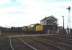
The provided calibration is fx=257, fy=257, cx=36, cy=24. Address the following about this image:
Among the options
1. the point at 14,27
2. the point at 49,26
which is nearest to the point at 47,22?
the point at 49,26

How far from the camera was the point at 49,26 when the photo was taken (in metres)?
136

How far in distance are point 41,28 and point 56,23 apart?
22.8 metres

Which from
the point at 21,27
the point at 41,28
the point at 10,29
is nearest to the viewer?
the point at 41,28

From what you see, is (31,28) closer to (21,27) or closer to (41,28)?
(41,28)

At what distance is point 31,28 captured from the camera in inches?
4877

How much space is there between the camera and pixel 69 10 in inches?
2579

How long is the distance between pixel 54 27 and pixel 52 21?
36.1ft

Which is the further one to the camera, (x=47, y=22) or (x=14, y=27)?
(x=47, y=22)

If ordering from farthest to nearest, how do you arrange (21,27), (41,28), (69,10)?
(21,27) < (41,28) < (69,10)

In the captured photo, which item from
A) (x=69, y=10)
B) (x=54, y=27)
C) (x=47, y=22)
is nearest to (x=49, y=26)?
(x=54, y=27)

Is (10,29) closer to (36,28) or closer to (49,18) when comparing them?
(36,28)

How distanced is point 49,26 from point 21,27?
16317 millimetres

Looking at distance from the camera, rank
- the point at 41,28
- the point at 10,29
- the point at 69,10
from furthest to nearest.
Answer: the point at 10,29 < the point at 41,28 < the point at 69,10

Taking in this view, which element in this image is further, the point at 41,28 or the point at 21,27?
the point at 21,27
